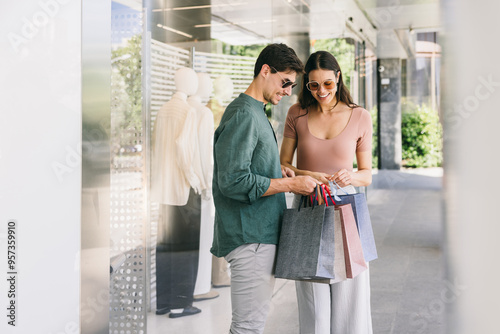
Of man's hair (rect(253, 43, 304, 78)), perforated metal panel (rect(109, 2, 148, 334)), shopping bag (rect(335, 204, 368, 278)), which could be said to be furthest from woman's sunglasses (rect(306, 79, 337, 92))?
perforated metal panel (rect(109, 2, 148, 334))

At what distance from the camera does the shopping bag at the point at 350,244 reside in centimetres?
197

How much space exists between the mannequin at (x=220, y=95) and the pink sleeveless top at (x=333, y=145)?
67.3 inches

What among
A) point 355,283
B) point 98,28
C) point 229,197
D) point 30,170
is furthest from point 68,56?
point 355,283

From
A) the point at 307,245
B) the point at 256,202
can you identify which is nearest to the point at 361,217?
the point at 307,245

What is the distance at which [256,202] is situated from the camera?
1.99m

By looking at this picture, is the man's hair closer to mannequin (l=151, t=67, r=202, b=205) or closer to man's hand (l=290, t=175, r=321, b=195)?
man's hand (l=290, t=175, r=321, b=195)

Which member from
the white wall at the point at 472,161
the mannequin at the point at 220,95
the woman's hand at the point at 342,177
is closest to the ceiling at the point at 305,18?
the white wall at the point at 472,161

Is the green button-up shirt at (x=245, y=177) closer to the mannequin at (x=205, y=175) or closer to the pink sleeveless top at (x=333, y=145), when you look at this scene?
the pink sleeveless top at (x=333, y=145)

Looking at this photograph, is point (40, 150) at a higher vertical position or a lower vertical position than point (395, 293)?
higher

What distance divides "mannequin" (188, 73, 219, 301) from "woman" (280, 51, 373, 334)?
1.47 metres

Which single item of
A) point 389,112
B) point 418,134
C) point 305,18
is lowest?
point 418,134

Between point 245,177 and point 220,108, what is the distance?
237cm

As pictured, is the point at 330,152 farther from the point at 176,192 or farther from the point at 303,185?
the point at 176,192

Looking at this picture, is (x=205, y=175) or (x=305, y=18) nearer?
(x=205, y=175)
